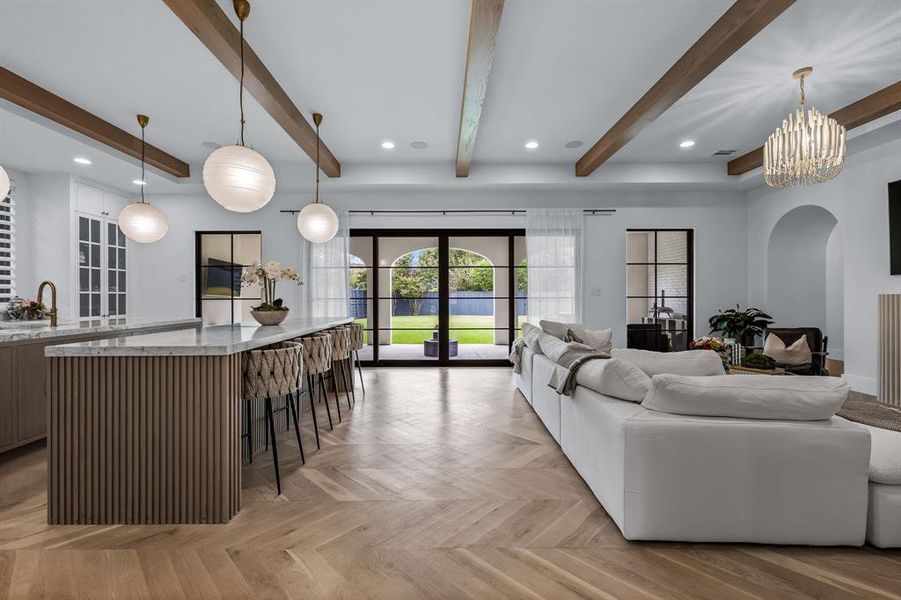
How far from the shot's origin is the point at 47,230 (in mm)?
5102

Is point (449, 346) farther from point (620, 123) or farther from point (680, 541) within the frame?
point (680, 541)

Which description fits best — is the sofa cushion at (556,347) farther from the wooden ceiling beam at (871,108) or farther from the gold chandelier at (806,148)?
the wooden ceiling beam at (871,108)

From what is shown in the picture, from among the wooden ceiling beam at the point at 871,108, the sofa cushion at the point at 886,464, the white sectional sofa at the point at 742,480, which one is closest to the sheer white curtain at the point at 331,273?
the white sectional sofa at the point at 742,480

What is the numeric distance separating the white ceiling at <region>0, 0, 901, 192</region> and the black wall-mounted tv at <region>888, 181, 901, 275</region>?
3.64 feet

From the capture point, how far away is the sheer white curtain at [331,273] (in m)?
6.09

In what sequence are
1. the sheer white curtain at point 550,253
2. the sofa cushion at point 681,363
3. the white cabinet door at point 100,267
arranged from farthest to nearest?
the sheer white curtain at point 550,253 < the white cabinet door at point 100,267 < the sofa cushion at point 681,363

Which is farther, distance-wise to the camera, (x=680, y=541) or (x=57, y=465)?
(x=57, y=465)

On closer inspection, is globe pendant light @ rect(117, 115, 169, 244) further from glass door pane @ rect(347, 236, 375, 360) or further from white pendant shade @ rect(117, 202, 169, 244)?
glass door pane @ rect(347, 236, 375, 360)

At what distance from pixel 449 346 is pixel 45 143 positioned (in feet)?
16.8

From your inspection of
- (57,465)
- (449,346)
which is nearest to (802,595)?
(57,465)

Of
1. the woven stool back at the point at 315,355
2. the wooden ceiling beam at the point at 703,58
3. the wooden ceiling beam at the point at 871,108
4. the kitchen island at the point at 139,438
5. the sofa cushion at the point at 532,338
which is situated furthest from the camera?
the sofa cushion at the point at 532,338

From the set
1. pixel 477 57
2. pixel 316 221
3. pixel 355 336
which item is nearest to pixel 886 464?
pixel 477 57

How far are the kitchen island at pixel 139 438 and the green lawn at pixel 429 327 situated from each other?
4455 millimetres

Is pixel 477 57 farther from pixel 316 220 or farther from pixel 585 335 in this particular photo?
pixel 585 335
